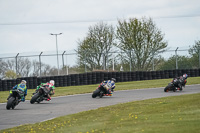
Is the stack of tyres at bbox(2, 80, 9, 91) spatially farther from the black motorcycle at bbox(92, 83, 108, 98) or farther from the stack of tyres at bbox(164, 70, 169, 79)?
the stack of tyres at bbox(164, 70, 169, 79)

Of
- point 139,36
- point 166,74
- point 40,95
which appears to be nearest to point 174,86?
point 40,95

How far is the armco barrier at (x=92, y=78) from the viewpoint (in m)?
30.2

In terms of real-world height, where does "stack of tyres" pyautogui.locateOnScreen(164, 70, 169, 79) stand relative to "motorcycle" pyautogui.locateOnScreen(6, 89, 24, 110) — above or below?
above

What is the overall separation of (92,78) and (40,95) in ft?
41.9

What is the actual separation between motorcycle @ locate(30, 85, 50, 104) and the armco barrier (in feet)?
35.4

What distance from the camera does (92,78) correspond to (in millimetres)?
31891

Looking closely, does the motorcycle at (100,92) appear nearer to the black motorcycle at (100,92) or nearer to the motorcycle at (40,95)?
the black motorcycle at (100,92)

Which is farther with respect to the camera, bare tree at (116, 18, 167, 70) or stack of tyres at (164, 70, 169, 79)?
bare tree at (116, 18, 167, 70)

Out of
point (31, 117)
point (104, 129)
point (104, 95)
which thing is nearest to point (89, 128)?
point (104, 129)

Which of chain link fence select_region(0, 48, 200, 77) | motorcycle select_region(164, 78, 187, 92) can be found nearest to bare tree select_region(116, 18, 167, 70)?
chain link fence select_region(0, 48, 200, 77)

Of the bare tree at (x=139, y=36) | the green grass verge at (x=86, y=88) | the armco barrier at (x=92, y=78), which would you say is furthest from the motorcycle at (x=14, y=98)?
the bare tree at (x=139, y=36)

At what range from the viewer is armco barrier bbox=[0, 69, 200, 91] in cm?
3022

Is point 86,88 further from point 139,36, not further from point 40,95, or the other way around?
point 139,36

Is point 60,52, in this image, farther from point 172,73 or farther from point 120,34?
point 120,34
